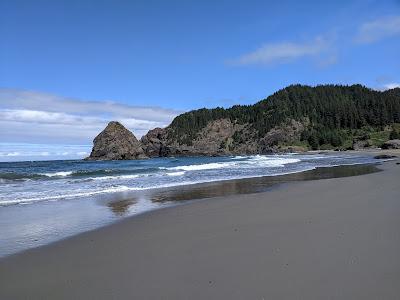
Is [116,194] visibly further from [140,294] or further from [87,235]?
[140,294]

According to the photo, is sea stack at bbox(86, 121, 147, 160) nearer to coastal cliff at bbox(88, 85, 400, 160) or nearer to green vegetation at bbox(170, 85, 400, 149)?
coastal cliff at bbox(88, 85, 400, 160)

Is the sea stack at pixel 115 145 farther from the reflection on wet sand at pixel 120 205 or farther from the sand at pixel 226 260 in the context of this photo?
the sand at pixel 226 260

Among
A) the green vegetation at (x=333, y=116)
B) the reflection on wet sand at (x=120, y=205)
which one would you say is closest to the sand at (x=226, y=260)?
the reflection on wet sand at (x=120, y=205)

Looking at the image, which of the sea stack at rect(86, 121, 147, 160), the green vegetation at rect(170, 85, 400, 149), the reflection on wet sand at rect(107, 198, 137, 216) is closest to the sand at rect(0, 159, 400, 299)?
the reflection on wet sand at rect(107, 198, 137, 216)

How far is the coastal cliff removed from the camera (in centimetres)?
13162

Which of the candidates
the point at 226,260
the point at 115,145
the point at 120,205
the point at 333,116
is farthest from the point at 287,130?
the point at 226,260

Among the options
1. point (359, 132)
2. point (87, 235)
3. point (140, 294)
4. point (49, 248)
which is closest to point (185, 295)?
point (140, 294)

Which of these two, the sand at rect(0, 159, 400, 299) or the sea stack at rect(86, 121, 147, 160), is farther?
the sea stack at rect(86, 121, 147, 160)

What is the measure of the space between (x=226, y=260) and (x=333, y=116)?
540 ft

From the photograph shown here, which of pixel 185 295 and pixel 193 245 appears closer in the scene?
Answer: pixel 185 295

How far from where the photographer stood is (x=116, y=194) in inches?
733

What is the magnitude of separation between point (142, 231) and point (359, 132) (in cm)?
14539

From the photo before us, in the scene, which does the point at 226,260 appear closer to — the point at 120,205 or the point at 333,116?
the point at 120,205

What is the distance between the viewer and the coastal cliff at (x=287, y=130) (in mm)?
131625
